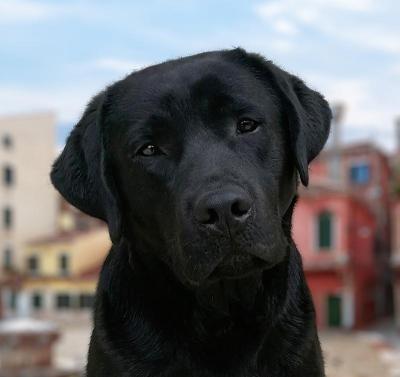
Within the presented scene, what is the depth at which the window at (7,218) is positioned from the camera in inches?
1527

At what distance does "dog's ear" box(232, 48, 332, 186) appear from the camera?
3084 millimetres

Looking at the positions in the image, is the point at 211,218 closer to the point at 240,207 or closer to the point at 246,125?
the point at 240,207

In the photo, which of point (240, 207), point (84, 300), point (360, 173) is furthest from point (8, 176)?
point (240, 207)

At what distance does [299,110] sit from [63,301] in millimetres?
34368

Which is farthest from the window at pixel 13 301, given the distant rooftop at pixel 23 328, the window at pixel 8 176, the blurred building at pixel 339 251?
the distant rooftop at pixel 23 328

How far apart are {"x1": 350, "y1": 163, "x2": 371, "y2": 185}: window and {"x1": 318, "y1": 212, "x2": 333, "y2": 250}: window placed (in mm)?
5092

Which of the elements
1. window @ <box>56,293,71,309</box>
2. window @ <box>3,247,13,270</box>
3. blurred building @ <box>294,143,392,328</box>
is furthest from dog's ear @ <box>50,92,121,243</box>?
window @ <box>3,247,13,270</box>

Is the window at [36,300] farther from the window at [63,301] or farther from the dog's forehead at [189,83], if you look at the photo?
the dog's forehead at [189,83]

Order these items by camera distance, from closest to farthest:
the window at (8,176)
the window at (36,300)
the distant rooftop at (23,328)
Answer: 1. the distant rooftop at (23,328)
2. the window at (36,300)
3. the window at (8,176)

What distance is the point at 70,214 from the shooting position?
4031 cm

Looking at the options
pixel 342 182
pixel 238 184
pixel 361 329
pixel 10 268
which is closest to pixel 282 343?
pixel 238 184

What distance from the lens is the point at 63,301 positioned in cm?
3638

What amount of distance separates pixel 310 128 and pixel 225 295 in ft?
2.54

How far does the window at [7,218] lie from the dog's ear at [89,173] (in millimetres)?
36602
